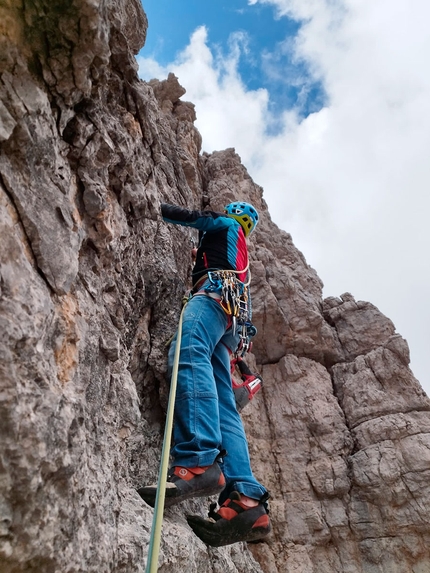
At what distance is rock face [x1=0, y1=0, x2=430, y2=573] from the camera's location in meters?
1.70

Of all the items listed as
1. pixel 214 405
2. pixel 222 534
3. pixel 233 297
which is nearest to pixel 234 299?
pixel 233 297

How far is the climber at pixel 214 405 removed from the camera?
2660mm

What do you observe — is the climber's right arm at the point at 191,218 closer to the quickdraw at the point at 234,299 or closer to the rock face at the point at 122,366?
the rock face at the point at 122,366

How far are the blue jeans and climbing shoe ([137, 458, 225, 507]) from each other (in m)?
0.05

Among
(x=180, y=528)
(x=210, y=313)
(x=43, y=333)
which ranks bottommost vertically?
(x=180, y=528)

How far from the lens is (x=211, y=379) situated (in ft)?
10.3

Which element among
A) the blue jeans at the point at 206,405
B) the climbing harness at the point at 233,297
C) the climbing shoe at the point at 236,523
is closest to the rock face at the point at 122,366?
the climbing shoe at the point at 236,523

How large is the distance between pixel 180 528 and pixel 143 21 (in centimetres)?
519

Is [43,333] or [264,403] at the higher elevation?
[264,403]

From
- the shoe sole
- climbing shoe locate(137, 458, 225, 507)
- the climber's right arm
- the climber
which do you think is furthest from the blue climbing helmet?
the shoe sole

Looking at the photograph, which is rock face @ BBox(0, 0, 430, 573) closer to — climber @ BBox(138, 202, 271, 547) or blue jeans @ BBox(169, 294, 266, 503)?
climber @ BBox(138, 202, 271, 547)

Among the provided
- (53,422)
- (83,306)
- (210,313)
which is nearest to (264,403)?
(210,313)

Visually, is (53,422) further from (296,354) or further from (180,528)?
(296,354)

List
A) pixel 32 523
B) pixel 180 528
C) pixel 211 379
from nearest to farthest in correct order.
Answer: pixel 32 523
pixel 180 528
pixel 211 379
